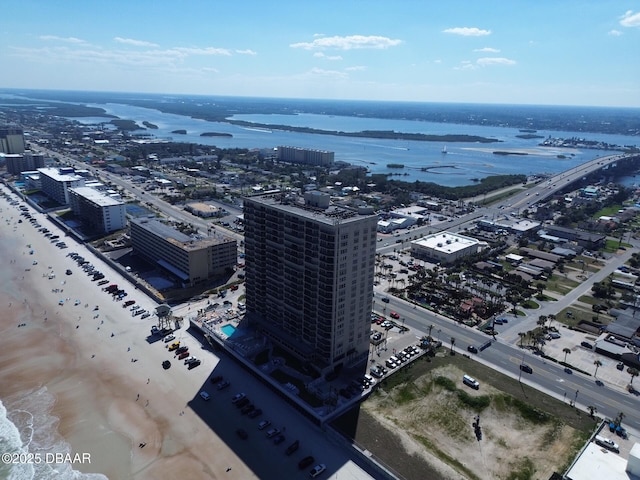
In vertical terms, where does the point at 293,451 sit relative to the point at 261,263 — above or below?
below

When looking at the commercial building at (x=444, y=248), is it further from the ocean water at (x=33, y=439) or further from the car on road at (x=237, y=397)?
the ocean water at (x=33, y=439)

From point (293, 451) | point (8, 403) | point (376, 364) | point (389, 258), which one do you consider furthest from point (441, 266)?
point (8, 403)

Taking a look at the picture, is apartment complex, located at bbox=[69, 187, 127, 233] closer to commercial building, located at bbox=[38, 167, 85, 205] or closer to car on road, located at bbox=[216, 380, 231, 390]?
commercial building, located at bbox=[38, 167, 85, 205]

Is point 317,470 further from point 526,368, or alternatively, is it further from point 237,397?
point 526,368

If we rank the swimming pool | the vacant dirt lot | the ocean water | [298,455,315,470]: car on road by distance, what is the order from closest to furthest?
the ocean water → [298,455,315,470]: car on road → the vacant dirt lot → the swimming pool

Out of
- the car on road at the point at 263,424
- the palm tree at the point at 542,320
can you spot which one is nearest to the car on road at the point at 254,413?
the car on road at the point at 263,424

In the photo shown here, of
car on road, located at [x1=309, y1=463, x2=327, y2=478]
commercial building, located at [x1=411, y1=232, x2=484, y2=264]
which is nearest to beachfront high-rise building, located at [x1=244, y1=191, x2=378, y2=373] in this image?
car on road, located at [x1=309, y1=463, x2=327, y2=478]

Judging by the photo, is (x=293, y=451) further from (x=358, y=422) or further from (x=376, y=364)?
(x=376, y=364)
